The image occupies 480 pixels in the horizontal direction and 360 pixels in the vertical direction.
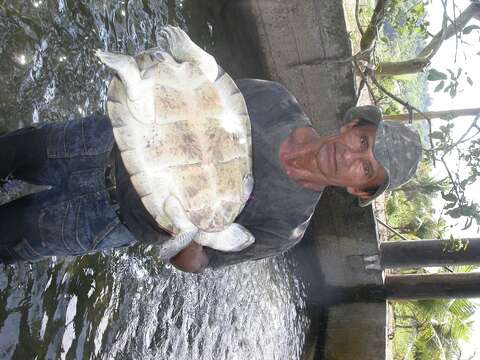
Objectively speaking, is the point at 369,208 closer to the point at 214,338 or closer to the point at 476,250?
the point at 476,250

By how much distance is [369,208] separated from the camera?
592 cm

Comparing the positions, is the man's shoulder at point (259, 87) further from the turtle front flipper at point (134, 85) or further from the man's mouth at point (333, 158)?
the turtle front flipper at point (134, 85)

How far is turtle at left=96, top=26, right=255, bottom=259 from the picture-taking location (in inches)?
68.6

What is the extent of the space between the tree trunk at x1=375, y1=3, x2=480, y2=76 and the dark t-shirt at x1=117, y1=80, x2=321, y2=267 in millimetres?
3237

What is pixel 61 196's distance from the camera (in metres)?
2.42

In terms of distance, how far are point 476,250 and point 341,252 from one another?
5.60 ft

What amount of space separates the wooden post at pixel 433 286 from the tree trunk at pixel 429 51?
9.75 feet

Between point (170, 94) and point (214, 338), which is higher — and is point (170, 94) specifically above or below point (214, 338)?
above

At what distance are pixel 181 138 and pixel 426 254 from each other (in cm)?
527

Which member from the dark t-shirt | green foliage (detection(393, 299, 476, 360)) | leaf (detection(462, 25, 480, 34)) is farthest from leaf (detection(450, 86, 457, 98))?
green foliage (detection(393, 299, 476, 360))

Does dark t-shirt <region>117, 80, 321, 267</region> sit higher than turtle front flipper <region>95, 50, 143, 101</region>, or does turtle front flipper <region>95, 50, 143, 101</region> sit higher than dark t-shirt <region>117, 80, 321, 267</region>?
turtle front flipper <region>95, 50, 143, 101</region>

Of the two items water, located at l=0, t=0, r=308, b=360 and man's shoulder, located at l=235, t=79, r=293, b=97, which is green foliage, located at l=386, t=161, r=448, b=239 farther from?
man's shoulder, located at l=235, t=79, r=293, b=97

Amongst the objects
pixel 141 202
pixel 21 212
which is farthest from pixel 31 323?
pixel 141 202

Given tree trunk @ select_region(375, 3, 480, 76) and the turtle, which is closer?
the turtle
